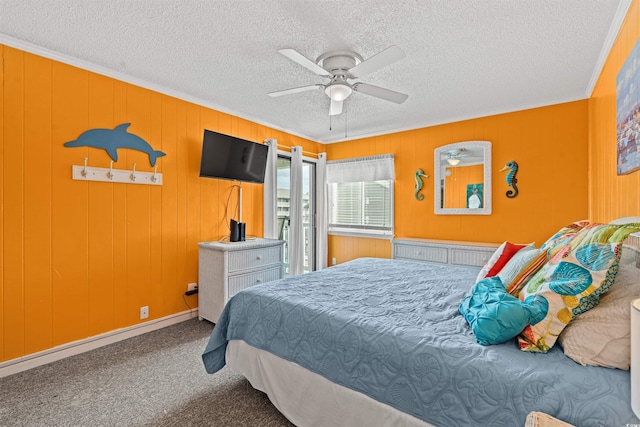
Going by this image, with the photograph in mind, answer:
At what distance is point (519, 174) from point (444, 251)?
1.25 m

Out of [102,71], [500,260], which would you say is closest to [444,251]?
[500,260]

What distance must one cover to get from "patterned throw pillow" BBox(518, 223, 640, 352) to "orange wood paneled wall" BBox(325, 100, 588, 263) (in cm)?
268

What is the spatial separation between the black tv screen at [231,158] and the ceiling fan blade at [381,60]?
5.97 feet

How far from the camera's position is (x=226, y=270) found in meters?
3.10

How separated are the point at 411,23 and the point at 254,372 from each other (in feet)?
8.19

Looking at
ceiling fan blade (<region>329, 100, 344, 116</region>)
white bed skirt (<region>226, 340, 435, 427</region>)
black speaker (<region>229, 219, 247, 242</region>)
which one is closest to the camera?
white bed skirt (<region>226, 340, 435, 427</region>)

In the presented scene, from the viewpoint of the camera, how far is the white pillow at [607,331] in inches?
39.6

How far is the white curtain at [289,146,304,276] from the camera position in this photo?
14.9ft

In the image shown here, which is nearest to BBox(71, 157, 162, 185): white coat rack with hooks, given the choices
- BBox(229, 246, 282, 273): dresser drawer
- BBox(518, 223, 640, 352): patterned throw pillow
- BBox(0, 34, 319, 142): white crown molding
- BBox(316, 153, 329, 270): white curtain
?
BBox(0, 34, 319, 142): white crown molding

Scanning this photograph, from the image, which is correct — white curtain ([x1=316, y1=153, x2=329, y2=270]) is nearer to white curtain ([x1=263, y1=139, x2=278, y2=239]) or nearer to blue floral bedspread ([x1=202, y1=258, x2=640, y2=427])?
white curtain ([x1=263, y1=139, x2=278, y2=239])

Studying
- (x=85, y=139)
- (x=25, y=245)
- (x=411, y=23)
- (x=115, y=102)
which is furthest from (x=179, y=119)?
(x=411, y=23)

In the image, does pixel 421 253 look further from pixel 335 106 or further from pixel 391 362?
pixel 391 362

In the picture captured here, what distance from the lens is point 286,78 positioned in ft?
9.25

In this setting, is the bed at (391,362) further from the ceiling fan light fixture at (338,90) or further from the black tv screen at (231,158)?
the black tv screen at (231,158)
